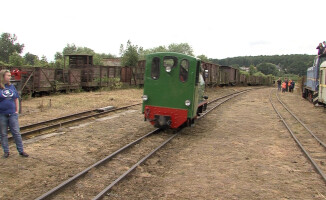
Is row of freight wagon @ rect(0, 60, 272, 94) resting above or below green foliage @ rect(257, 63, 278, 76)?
below

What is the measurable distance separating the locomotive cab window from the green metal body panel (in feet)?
0.23

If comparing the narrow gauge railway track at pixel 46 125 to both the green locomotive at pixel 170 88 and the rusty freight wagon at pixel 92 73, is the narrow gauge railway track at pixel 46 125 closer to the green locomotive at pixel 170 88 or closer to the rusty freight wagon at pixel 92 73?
the green locomotive at pixel 170 88

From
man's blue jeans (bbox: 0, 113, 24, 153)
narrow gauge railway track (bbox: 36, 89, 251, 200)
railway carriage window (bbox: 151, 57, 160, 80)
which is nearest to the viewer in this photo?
narrow gauge railway track (bbox: 36, 89, 251, 200)

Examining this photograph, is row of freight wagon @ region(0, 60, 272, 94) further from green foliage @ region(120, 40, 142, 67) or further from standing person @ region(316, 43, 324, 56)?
standing person @ region(316, 43, 324, 56)

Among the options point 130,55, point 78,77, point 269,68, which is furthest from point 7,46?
point 269,68

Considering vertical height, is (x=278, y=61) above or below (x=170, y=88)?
above

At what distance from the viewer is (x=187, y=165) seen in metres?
5.87

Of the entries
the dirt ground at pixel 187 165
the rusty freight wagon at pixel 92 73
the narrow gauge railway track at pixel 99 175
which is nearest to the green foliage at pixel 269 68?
the rusty freight wagon at pixel 92 73

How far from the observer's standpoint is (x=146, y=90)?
8.73m

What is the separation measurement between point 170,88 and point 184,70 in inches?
27.7

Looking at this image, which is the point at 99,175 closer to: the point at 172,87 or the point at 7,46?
the point at 172,87

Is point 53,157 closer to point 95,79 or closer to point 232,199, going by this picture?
point 232,199

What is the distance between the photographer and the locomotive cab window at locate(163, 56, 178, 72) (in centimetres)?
842

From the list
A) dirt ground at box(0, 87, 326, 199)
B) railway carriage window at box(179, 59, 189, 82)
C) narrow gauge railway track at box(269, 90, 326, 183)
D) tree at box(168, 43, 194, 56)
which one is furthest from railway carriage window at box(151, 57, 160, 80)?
tree at box(168, 43, 194, 56)
